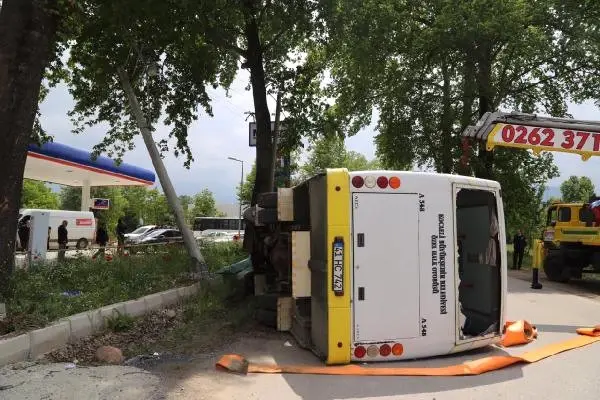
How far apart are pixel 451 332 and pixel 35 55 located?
23.6ft

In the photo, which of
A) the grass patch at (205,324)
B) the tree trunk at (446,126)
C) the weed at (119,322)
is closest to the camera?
the grass patch at (205,324)

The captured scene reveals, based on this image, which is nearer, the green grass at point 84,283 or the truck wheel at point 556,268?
the green grass at point 84,283

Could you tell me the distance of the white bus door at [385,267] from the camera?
6707 mm

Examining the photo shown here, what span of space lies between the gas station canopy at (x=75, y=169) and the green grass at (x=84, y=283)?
13.9 m

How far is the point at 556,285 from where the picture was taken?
18.4 metres

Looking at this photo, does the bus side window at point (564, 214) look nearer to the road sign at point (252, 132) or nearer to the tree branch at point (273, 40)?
the road sign at point (252, 132)

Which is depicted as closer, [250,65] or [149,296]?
[149,296]

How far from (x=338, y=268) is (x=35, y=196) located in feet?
214

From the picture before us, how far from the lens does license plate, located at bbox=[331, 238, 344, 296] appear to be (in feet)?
21.7

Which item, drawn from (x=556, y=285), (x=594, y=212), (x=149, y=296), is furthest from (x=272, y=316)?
(x=556, y=285)

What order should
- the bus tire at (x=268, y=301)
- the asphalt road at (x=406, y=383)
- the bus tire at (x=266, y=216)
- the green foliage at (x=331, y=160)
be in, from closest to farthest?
the asphalt road at (x=406, y=383) → the bus tire at (x=266, y=216) → the bus tire at (x=268, y=301) → the green foliage at (x=331, y=160)

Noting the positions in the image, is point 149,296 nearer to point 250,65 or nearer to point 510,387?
point 510,387

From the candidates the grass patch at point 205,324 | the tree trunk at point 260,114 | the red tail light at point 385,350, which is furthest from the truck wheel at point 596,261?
the red tail light at point 385,350

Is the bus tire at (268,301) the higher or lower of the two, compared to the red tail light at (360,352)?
higher
